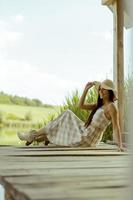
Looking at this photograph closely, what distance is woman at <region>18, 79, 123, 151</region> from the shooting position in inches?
180

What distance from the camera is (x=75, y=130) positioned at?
4742mm

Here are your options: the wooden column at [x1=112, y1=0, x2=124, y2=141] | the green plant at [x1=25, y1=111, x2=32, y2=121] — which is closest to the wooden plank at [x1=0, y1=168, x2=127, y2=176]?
the wooden column at [x1=112, y1=0, x2=124, y2=141]

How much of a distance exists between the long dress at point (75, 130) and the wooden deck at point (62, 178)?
1.38 m

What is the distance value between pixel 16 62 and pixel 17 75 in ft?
0.71

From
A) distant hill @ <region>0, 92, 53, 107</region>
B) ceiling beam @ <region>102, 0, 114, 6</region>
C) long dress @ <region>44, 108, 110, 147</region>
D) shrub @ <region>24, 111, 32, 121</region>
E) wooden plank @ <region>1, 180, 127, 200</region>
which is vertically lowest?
wooden plank @ <region>1, 180, 127, 200</region>

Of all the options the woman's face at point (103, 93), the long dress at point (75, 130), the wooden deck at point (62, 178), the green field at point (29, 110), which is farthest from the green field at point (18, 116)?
the wooden deck at point (62, 178)

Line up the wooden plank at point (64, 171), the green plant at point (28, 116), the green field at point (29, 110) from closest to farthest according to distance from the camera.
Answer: the wooden plank at point (64, 171), the green field at point (29, 110), the green plant at point (28, 116)

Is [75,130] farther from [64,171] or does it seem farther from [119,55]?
[64,171]

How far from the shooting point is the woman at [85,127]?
15.0ft

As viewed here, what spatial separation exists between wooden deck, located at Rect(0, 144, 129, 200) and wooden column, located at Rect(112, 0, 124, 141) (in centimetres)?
220

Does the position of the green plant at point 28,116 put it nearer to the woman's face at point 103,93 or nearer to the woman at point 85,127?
the woman at point 85,127

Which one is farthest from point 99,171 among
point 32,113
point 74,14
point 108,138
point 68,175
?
point 74,14

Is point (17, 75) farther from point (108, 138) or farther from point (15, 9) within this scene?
point (108, 138)

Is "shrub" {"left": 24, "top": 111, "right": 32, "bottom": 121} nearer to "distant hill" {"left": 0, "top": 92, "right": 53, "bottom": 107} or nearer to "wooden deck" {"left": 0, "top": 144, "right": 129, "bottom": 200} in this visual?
"distant hill" {"left": 0, "top": 92, "right": 53, "bottom": 107}
